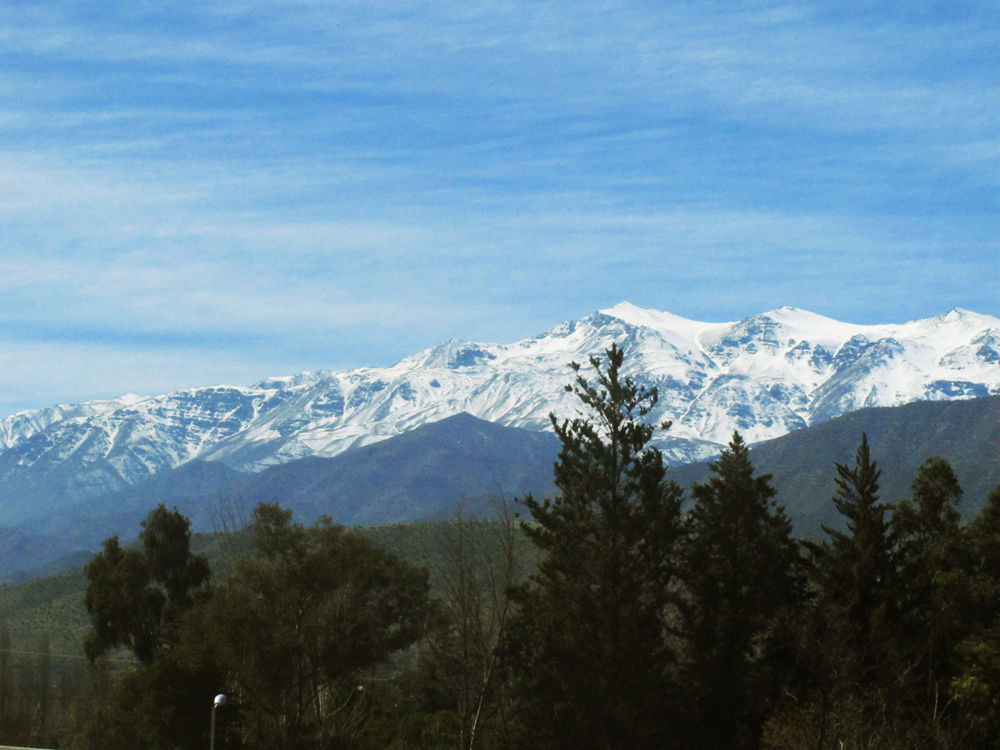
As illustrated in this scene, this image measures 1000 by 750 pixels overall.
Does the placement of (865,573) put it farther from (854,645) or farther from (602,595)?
(602,595)

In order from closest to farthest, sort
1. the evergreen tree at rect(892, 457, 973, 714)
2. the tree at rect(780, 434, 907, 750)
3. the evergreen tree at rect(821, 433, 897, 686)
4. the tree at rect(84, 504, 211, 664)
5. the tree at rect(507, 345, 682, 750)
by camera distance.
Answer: the tree at rect(780, 434, 907, 750)
the evergreen tree at rect(892, 457, 973, 714)
the tree at rect(507, 345, 682, 750)
the evergreen tree at rect(821, 433, 897, 686)
the tree at rect(84, 504, 211, 664)

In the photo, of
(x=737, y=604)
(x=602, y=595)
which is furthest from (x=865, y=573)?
(x=602, y=595)

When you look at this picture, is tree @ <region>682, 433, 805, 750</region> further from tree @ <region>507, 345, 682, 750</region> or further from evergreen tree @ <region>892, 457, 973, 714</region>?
evergreen tree @ <region>892, 457, 973, 714</region>

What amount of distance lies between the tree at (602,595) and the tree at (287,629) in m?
7.72

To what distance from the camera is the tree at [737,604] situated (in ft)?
169

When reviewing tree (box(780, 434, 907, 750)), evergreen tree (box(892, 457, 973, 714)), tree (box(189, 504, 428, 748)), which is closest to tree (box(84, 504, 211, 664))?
tree (box(189, 504, 428, 748))

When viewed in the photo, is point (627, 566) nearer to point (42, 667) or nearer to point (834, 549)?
point (834, 549)

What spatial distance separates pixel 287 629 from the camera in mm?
50000

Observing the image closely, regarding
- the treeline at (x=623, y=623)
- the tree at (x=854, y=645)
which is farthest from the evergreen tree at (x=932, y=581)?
the tree at (x=854, y=645)

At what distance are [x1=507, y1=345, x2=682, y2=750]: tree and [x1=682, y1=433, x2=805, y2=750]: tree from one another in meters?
1.66

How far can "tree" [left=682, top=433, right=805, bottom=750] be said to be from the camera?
5166cm

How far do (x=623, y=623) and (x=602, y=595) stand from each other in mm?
1558

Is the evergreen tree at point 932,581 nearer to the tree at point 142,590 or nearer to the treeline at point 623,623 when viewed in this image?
the treeline at point 623,623

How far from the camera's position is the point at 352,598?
53719 millimetres
